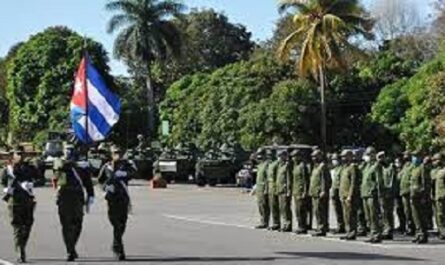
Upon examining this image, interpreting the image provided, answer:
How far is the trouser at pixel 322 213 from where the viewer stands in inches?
812

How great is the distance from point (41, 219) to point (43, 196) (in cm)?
1113

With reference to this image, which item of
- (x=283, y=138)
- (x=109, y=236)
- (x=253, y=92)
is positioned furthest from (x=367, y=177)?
(x=253, y=92)

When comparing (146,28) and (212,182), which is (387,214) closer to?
(212,182)

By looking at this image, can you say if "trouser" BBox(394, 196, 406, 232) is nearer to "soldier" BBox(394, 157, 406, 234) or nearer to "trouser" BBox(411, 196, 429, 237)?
"soldier" BBox(394, 157, 406, 234)

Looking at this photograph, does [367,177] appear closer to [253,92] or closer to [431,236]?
[431,236]

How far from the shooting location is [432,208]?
2047 cm

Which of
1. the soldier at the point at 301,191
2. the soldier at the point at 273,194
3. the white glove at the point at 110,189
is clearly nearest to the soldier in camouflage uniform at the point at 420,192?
the soldier at the point at 301,191

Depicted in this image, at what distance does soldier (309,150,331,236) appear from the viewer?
67.6 feet

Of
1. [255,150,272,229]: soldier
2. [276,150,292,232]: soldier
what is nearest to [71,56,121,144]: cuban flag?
[276,150,292,232]: soldier

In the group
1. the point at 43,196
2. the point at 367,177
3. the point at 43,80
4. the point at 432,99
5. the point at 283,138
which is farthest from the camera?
the point at 43,80

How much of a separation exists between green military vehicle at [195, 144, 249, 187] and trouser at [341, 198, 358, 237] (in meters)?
24.4

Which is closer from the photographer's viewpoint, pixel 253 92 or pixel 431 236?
pixel 431 236

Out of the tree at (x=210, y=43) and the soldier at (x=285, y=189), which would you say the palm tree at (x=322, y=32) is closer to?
the soldier at (x=285, y=189)

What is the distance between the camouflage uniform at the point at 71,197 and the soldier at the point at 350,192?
240 inches
